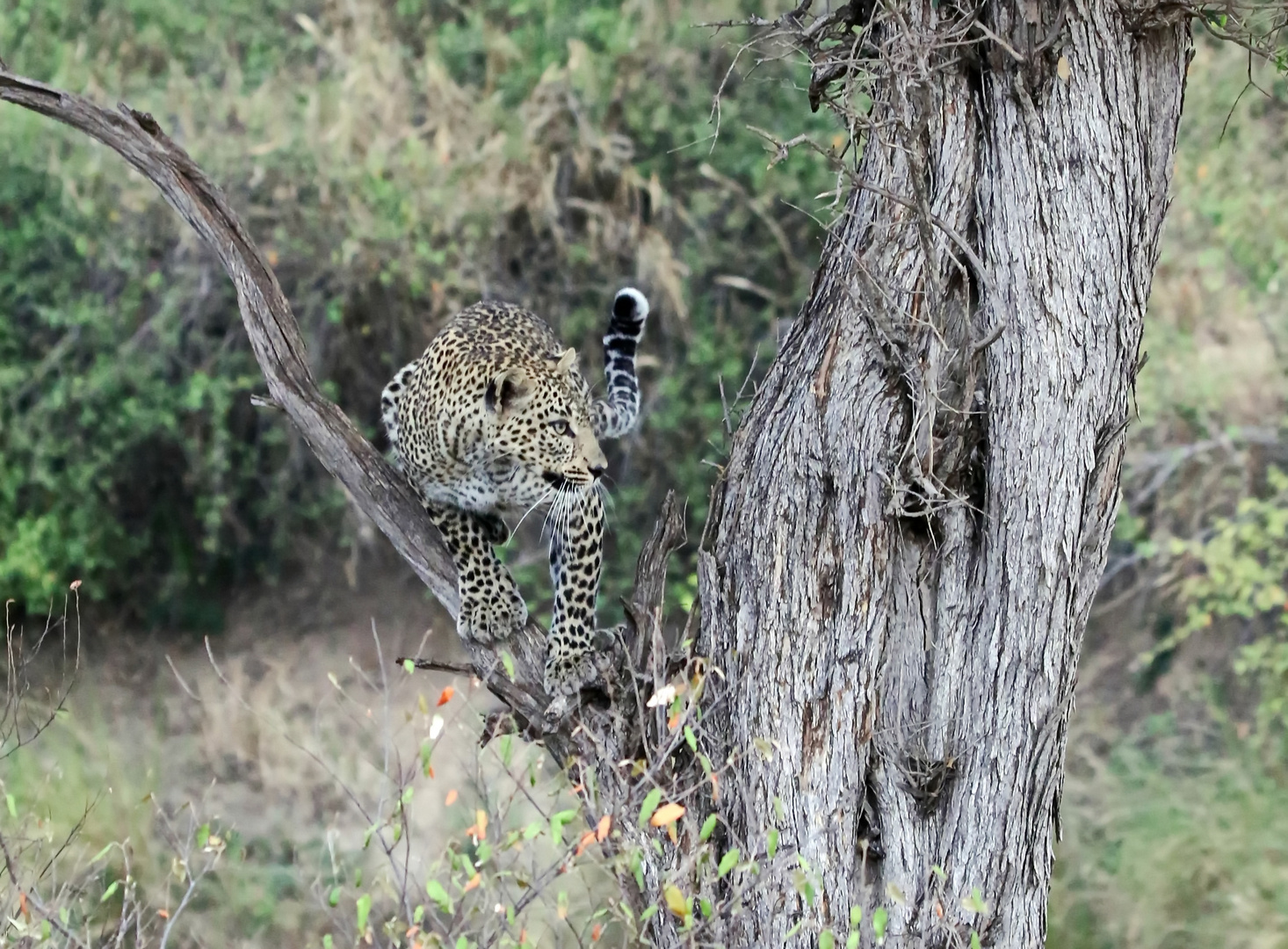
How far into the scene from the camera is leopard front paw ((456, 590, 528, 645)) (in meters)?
4.46

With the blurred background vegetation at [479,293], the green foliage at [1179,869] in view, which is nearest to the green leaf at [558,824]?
the green foliage at [1179,869]

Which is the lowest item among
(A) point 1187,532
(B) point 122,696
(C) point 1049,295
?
(B) point 122,696

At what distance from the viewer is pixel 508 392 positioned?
4.87m

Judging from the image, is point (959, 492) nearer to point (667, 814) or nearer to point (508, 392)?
point (667, 814)

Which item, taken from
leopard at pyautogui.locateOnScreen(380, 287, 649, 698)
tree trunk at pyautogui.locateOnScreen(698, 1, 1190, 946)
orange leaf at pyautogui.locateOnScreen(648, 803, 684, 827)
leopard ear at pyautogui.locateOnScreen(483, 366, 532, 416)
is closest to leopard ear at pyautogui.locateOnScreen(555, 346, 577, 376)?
leopard at pyautogui.locateOnScreen(380, 287, 649, 698)

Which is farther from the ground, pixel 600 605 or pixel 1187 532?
pixel 1187 532

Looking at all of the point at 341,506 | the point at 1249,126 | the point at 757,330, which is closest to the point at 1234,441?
the point at 1249,126

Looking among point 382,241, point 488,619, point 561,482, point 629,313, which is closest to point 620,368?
point 629,313

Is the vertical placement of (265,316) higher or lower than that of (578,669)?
higher

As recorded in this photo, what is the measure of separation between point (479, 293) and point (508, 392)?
464cm

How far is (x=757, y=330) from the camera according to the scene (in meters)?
9.47

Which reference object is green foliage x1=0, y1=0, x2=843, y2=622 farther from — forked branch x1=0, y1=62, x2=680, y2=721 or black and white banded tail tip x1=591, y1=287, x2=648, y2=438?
forked branch x1=0, y1=62, x2=680, y2=721

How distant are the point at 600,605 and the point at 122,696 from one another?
129 inches

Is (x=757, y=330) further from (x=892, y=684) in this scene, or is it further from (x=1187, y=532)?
(x=892, y=684)
